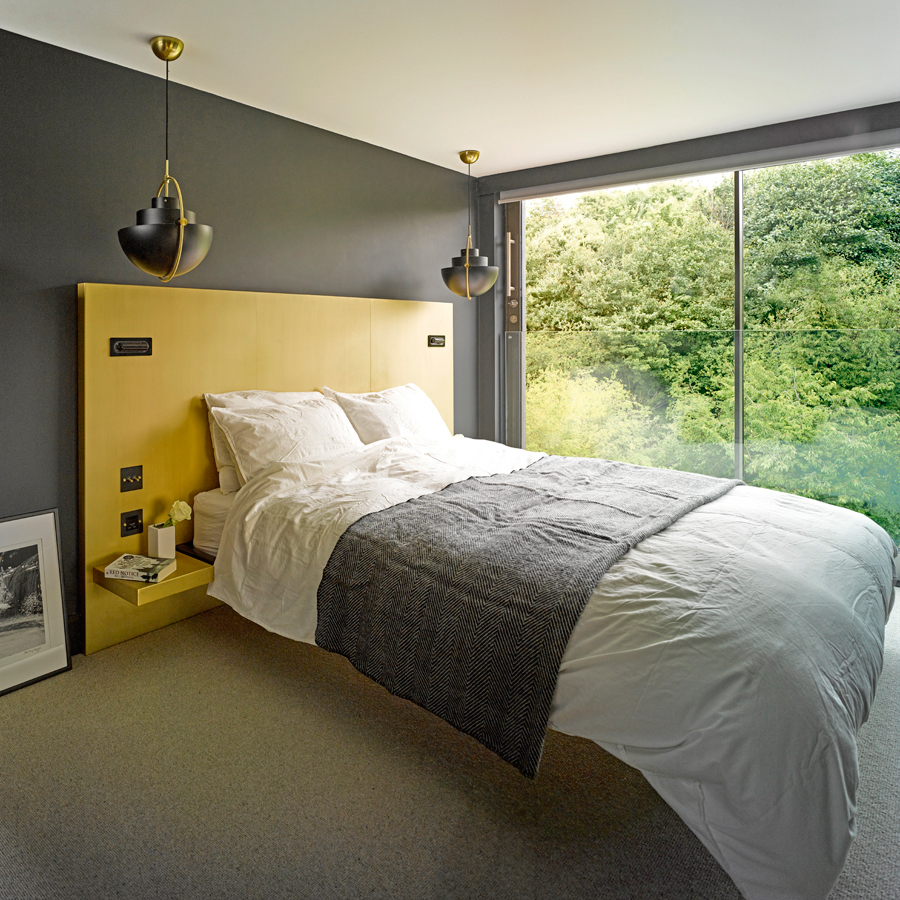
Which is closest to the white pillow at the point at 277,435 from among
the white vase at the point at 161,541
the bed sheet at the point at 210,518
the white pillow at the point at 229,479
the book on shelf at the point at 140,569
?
the white pillow at the point at 229,479

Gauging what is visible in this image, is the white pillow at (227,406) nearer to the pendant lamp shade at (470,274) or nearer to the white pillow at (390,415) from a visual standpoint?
the white pillow at (390,415)

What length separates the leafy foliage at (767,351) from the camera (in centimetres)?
368

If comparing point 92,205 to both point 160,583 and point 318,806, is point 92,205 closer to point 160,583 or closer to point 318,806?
point 160,583

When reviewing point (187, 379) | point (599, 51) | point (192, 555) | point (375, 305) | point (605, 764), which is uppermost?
point (599, 51)

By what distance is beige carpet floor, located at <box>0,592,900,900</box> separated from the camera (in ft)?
5.46

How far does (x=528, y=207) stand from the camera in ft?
16.8

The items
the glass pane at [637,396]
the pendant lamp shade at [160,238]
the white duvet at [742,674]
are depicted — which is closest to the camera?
the white duvet at [742,674]

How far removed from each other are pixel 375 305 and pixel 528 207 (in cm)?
174

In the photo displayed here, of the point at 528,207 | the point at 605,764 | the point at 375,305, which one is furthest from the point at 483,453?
the point at 528,207

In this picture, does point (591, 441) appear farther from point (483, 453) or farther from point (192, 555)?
point (192, 555)

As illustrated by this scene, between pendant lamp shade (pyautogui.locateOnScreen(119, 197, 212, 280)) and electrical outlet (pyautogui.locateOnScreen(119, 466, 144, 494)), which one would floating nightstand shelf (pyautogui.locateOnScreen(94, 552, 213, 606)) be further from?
pendant lamp shade (pyautogui.locateOnScreen(119, 197, 212, 280))

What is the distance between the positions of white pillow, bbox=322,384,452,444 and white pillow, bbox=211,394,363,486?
0.27 metres

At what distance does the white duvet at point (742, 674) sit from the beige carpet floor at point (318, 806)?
32 centimetres

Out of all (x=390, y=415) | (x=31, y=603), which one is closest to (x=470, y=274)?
(x=390, y=415)
